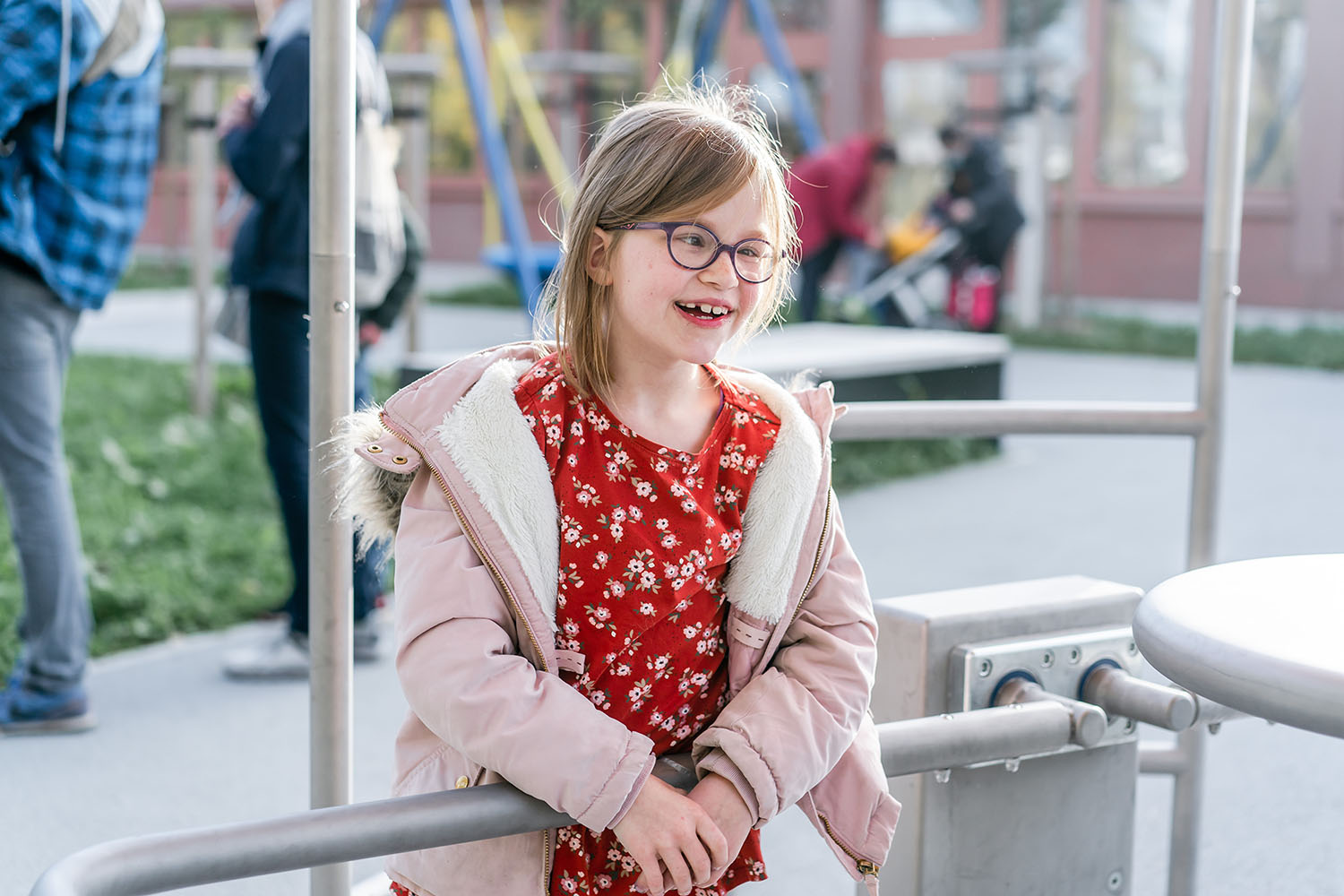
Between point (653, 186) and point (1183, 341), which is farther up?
point (653, 186)

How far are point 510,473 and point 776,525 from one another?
0.26 metres

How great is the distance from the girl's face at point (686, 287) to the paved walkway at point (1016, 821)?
46.9 inches

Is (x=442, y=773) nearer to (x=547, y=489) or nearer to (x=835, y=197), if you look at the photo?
(x=547, y=489)

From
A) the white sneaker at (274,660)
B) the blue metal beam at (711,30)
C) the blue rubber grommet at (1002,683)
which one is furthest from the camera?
the blue metal beam at (711,30)

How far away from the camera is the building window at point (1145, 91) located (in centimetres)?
1223

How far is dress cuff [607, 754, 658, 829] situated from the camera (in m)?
1.21

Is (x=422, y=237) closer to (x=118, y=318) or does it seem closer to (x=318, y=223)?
(x=318, y=223)

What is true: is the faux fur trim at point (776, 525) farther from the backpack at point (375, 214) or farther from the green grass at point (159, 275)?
the green grass at point (159, 275)

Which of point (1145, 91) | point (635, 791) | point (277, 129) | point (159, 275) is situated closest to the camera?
point (635, 791)

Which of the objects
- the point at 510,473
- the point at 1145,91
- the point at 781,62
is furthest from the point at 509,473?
the point at 1145,91

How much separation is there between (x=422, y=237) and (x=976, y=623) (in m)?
2.22

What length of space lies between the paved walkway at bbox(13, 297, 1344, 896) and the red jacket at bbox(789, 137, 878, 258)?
2.62 metres

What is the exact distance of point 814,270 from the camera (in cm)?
880

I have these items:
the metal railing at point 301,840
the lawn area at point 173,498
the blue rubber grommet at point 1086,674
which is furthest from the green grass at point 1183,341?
the metal railing at point 301,840
